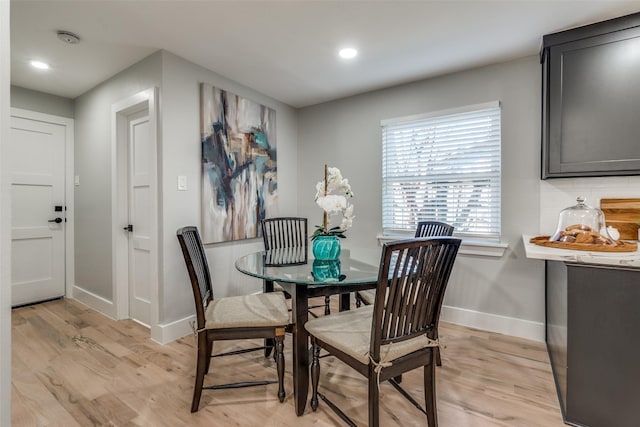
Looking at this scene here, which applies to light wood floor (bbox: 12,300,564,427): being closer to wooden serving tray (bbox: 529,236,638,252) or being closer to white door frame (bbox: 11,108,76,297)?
wooden serving tray (bbox: 529,236,638,252)

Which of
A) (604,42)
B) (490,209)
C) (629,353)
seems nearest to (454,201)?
(490,209)

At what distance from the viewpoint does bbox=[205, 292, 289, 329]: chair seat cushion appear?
1.73 meters

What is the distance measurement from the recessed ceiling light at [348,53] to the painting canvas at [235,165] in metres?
1.18

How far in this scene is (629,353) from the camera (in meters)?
1.47

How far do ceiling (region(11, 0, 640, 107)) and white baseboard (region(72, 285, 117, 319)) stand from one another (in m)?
2.22

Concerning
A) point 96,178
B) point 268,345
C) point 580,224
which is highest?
point 96,178

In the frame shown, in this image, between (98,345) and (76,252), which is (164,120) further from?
(76,252)

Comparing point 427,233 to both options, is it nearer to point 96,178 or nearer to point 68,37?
point 68,37

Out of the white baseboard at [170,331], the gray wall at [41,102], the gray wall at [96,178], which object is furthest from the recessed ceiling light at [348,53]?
the gray wall at [41,102]

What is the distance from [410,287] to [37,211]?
4.17 meters

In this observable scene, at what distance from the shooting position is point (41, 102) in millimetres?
3480

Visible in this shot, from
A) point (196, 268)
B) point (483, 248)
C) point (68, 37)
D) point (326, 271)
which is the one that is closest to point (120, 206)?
point (68, 37)

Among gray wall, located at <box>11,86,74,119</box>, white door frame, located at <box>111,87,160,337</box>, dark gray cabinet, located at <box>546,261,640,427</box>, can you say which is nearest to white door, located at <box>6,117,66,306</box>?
gray wall, located at <box>11,86,74,119</box>

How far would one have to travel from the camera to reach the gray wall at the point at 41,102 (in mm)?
3312
